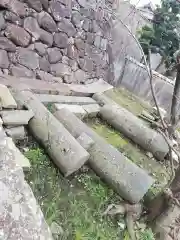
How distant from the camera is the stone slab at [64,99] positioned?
4102mm

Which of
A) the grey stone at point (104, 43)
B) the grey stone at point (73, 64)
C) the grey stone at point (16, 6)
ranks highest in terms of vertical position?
the grey stone at point (16, 6)

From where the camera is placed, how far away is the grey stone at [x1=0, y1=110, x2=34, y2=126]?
306 cm

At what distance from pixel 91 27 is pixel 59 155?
3.48 m

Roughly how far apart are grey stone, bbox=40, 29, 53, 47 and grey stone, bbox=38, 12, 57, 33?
0.07 m

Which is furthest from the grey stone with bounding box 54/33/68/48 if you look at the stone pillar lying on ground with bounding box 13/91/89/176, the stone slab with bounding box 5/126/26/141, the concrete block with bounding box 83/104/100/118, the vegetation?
the vegetation

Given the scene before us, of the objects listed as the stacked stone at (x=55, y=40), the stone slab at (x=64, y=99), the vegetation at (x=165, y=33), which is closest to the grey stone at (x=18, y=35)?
the stacked stone at (x=55, y=40)

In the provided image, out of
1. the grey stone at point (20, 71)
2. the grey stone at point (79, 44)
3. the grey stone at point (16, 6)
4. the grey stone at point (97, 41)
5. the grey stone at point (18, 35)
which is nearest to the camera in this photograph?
the grey stone at point (16, 6)

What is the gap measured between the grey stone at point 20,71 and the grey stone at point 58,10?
107 cm

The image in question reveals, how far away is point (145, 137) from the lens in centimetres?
425

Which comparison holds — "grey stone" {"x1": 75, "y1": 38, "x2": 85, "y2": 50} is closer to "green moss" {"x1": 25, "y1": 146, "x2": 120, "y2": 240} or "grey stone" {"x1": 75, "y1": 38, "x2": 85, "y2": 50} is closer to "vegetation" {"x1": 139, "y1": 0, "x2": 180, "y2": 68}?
"vegetation" {"x1": 139, "y1": 0, "x2": 180, "y2": 68}

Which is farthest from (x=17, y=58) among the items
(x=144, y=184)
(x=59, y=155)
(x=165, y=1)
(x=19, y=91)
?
(x=165, y=1)

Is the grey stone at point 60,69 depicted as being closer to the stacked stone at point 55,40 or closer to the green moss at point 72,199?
the stacked stone at point 55,40

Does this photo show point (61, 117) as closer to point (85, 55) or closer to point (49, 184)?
point (49, 184)

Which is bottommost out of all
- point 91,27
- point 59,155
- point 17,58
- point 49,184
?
point 49,184
